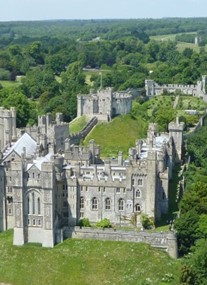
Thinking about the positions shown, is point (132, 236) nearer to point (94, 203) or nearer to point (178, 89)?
point (94, 203)

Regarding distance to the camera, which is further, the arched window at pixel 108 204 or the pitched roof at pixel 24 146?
the pitched roof at pixel 24 146

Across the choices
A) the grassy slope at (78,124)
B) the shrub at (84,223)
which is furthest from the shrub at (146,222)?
the grassy slope at (78,124)

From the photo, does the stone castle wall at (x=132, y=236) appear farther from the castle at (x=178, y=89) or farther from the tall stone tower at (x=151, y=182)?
the castle at (x=178, y=89)

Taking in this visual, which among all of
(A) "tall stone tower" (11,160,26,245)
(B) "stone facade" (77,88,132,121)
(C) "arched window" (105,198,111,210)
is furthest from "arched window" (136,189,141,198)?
(B) "stone facade" (77,88,132,121)

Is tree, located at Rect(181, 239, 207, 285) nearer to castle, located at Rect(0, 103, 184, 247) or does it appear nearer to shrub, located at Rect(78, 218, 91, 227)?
castle, located at Rect(0, 103, 184, 247)

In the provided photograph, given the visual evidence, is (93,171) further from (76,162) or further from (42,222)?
(42,222)

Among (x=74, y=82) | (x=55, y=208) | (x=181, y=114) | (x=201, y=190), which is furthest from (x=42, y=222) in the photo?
(x=74, y=82)
